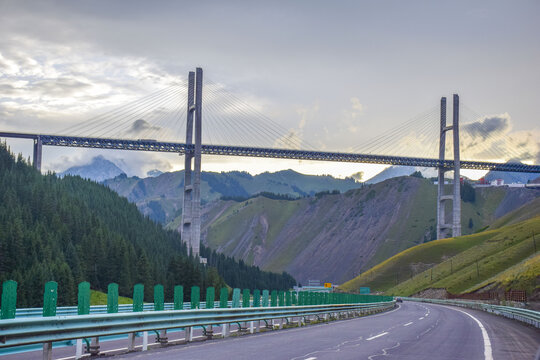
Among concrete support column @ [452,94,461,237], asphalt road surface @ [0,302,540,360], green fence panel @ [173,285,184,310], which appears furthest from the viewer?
Answer: concrete support column @ [452,94,461,237]

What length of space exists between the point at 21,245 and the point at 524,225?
11536 centimetres

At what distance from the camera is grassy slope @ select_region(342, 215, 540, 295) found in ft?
424

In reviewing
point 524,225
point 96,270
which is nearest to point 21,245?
point 96,270

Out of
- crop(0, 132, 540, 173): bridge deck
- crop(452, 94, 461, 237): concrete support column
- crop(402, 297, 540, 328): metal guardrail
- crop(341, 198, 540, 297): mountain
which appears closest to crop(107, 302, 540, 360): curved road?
crop(402, 297, 540, 328): metal guardrail

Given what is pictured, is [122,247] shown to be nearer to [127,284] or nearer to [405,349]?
[127,284]

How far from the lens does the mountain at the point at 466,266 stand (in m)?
104

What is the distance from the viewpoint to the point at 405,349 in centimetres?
1772

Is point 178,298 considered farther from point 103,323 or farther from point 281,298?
point 281,298

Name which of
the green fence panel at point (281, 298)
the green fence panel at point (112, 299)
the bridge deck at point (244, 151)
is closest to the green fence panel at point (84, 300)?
the green fence panel at point (112, 299)

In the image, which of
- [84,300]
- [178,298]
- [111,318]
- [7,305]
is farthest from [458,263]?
[7,305]

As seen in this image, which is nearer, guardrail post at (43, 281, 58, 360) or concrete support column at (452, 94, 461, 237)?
guardrail post at (43, 281, 58, 360)

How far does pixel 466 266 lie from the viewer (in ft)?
483

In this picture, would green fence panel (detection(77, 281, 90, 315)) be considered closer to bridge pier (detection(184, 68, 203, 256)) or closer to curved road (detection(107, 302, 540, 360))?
curved road (detection(107, 302, 540, 360))

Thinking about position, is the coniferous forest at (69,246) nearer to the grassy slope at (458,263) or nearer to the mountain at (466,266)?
the mountain at (466,266)
